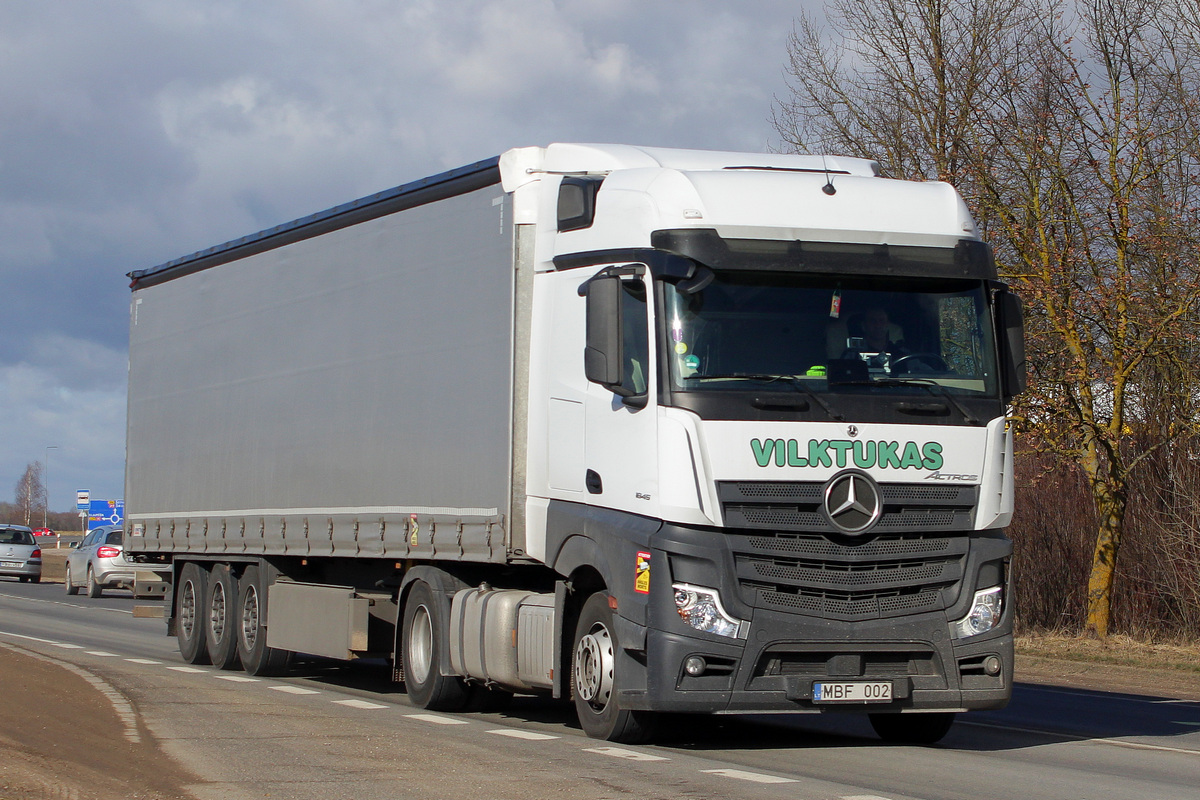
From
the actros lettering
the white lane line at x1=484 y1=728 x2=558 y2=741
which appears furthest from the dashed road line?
the actros lettering

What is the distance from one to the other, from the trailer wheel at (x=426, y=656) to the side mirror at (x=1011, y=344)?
4825 mm

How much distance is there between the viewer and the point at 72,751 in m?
9.41

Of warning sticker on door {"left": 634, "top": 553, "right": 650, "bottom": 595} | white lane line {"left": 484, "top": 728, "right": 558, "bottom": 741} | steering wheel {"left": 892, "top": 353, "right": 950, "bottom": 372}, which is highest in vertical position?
steering wheel {"left": 892, "top": 353, "right": 950, "bottom": 372}

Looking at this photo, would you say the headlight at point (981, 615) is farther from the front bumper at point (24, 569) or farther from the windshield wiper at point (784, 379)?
the front bumper at point (24, 569)

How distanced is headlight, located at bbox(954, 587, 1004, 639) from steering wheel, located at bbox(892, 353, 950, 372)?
144 cm

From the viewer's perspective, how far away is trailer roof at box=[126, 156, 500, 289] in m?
12.4

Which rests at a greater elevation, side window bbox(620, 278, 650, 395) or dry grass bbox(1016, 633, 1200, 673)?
side window bbox(620, 278, 650, 395)

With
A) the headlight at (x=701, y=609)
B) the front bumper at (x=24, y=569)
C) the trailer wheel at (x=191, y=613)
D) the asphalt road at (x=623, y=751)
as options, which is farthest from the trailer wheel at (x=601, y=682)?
the front bumper at (x=24, y=569)

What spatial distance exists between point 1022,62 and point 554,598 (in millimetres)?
16807

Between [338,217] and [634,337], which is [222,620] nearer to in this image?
[338,217]

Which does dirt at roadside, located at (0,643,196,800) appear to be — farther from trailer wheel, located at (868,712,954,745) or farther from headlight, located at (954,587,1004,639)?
trailer wheel, located at (868,712,954,745)

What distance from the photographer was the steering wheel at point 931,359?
10062mm

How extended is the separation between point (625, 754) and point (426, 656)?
11.3ft

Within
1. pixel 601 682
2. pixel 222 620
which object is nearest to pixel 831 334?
pixel 601 682
